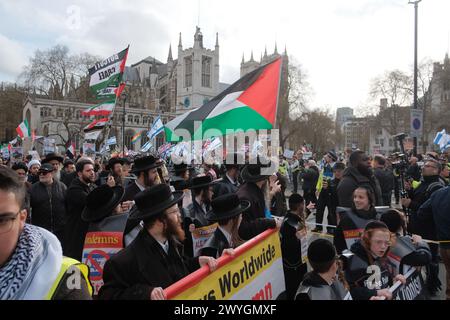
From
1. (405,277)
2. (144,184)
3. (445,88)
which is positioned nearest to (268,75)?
(144,184)

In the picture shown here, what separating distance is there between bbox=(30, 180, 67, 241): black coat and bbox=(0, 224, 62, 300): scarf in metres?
4.15

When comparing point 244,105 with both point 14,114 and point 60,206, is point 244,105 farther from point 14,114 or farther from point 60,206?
point 14,114

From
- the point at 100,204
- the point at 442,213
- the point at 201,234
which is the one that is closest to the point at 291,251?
the point at 201,234

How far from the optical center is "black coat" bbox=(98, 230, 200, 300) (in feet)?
6.97

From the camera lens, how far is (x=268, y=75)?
5621 mm

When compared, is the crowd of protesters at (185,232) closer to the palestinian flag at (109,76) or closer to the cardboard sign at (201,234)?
the cardboard sign at (201,234)

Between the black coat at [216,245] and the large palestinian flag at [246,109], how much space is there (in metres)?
2.23

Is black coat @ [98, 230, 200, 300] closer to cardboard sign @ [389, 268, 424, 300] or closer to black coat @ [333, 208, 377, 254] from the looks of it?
cardboard sign @ [389, 268, 424, 300]

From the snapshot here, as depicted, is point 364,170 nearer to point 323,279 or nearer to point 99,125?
point 323,279

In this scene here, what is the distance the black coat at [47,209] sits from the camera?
5469 millimetres

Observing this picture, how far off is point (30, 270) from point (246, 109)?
432 centimetres

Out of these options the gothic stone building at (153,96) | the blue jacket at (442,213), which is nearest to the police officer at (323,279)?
the blue jacket at (442,213)
